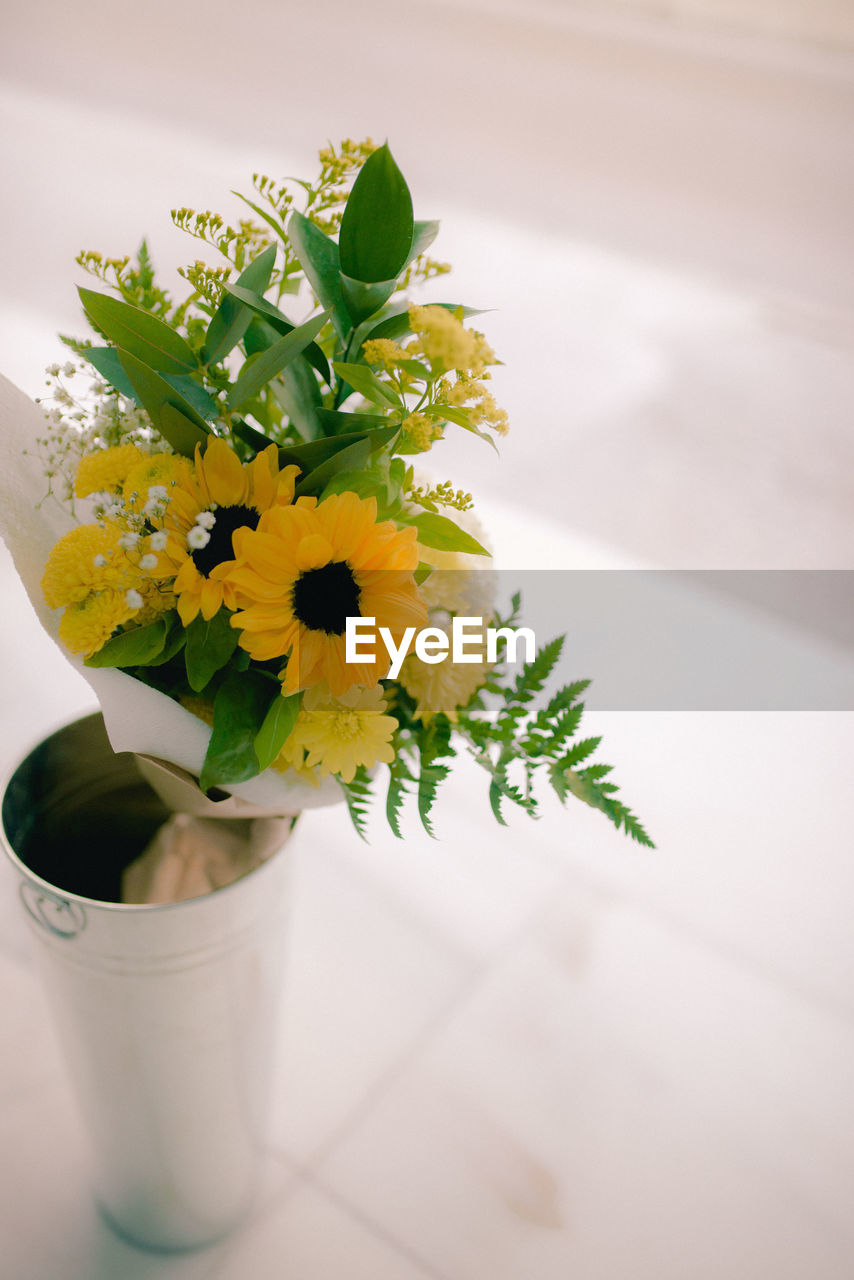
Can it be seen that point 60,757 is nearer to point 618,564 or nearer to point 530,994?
point 530,994

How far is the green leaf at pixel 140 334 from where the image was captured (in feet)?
1.81

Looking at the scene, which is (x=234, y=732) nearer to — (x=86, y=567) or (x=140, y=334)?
(x=86, y=567)

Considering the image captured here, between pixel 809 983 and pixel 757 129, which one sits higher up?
pixel 757 129

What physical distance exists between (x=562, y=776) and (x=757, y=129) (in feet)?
14.9

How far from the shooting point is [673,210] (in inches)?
157

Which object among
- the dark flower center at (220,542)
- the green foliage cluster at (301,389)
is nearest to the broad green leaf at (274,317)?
the green foliage cluster at (301,389)

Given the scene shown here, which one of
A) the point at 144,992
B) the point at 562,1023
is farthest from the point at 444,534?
the point at 562,1023

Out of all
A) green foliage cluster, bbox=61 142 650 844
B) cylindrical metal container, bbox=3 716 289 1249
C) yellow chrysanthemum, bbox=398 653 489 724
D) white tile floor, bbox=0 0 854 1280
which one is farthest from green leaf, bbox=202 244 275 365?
white tile floor, bbox=0 0 854 1280

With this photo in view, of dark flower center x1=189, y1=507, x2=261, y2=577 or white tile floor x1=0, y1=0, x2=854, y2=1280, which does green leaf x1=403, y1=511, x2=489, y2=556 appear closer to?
dark flower center x1=189, y1=507, x2=261, y2=577

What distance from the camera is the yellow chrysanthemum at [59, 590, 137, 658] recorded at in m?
0.56

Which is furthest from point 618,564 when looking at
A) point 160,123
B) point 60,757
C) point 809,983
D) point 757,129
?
point 160,123

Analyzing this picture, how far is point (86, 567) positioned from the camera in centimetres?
55

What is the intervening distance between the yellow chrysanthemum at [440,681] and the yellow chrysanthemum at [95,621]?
180mm

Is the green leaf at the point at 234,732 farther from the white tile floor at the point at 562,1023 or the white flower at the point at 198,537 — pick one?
the white tile floor at the point at 562,1023
